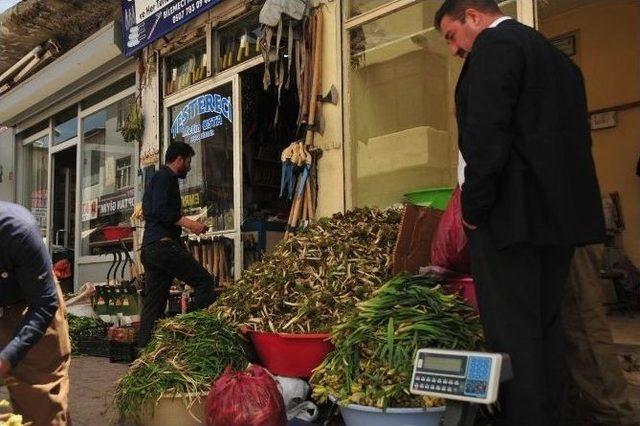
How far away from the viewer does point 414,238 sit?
3.91 metres

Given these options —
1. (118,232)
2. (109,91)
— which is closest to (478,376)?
(118,232)

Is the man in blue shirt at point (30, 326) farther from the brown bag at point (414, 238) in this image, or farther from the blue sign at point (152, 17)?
the blue sign at point (152, 17)

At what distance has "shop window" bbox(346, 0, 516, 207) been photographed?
600 centimetres

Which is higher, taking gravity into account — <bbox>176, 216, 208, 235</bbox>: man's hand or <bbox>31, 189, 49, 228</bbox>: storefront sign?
<bbox>31, 189, 49, 228</bbox>: storefront sign

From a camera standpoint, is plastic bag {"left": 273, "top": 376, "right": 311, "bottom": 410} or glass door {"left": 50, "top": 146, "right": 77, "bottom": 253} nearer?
plastic bag {"left": 273, "top": 376, "right": 311, "bottom": 410}

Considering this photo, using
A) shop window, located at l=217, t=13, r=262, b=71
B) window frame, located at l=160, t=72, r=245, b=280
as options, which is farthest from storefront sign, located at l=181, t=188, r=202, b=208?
shop window, located at l=217, t=13, r=262, b=71

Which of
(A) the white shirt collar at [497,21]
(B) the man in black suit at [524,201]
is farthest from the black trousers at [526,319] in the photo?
(A) the white shirt collar at [497,21]

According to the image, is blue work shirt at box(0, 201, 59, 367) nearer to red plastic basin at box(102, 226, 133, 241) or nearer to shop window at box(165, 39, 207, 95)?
shop window at box(165, 39, 207, 95)

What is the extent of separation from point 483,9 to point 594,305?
5.68ft

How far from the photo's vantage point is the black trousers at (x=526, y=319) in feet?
8.20

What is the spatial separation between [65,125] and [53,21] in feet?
5.97

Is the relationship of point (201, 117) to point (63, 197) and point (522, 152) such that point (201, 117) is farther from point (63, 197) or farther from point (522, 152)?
point (522, 152)

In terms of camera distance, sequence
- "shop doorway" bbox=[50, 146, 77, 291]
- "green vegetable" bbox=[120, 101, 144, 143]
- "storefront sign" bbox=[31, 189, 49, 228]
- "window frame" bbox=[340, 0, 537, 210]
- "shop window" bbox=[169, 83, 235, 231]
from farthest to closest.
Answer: "storefront sign" bbox=[31, 189, 49, 228] < "shop doorway" bbox=[50, 146, 77, 291] < "green vegetable" bbox=[120, 101, 144, 143] < "shop window" bbox=[169, 83, 235, 231] < "window frame" bbox=[340, 0, 537, 210]

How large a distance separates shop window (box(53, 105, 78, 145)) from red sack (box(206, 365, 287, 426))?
27.8 feet
